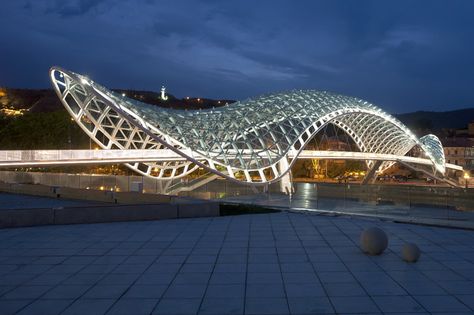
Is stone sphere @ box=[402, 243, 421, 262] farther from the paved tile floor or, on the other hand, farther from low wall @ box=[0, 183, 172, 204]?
low wall @ box=[0, 183, 172, 204]

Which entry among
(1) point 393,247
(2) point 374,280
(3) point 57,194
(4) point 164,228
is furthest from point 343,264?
(3) point 57,194

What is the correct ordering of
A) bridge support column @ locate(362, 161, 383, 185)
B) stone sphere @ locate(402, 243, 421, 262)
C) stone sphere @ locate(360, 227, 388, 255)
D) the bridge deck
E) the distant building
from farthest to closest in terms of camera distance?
the distant building, bridge support column @ locate(362, 161, 383, 185), the bridge deck, stone sphere @ locate(360, 227, 388, 255), stone sphere @ locate(402, 243, 421, 262)

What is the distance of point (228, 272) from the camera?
40.8 feet

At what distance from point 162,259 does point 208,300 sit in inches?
172

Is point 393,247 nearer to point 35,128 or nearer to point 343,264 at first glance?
point 343,264

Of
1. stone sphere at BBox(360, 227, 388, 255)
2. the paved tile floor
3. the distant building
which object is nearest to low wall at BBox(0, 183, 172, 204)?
the paved tile floor

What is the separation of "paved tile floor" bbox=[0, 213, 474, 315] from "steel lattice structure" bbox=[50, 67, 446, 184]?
16268 millimetres

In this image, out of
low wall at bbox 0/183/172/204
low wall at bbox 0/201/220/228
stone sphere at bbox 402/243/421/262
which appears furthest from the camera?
low wall at bbox 0/183/172/204

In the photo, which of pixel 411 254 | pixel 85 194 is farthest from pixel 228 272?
pixel 85 194

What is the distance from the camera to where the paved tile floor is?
9.73 meters

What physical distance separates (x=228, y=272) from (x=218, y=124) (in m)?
31.6

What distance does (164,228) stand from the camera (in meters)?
20.2

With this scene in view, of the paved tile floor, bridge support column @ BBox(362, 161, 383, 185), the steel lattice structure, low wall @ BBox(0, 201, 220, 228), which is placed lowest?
the paved tile floor

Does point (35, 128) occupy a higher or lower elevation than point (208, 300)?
higher
